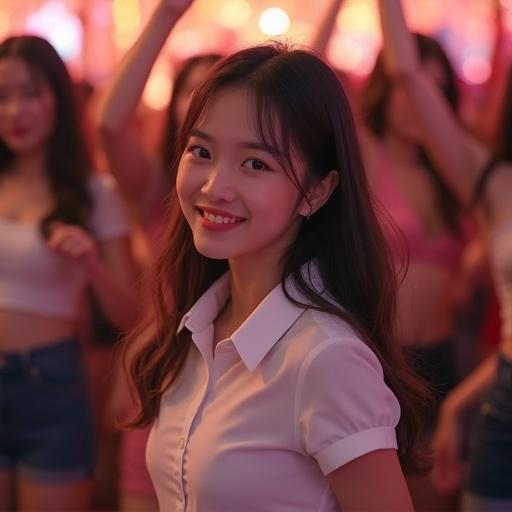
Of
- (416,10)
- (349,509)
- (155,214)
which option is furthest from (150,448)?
(416,10)

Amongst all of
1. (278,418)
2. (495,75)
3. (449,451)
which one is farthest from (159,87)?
(278,418)

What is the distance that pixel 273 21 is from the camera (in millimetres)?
5238

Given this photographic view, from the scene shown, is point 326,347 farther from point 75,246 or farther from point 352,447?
point 75,246

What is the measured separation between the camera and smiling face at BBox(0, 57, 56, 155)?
7.30ft

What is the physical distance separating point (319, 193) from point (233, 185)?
14 centimetres

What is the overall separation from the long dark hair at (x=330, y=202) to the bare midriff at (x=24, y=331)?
823 millimetres

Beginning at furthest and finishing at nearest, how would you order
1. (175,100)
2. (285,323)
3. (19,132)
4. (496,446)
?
(175,100)
(19,132)
(496,446)
(285,323)

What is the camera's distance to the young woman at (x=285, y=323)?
1.21m

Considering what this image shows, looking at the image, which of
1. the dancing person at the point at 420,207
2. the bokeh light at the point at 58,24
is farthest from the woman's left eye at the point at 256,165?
the bokeh light at the point at 58,24

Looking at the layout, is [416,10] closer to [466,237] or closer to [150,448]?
[466,237]

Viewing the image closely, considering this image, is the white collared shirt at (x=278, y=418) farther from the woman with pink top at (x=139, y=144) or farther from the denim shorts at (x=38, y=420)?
the denim shorts at (x=38, y=420)

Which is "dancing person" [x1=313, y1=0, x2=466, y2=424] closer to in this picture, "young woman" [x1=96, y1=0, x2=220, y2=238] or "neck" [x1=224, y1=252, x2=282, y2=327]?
"young woman" [x1=96, y1=0, x2=220, y2=238]

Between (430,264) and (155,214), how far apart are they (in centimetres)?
75

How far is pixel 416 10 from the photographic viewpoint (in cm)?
555
